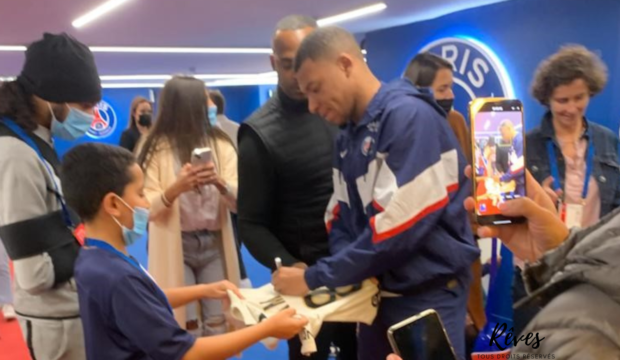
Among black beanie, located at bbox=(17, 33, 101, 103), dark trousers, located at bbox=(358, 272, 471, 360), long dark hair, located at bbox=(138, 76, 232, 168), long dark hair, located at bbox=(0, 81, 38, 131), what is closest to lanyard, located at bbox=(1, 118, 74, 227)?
long dark hair, located at bbox=(0, 81, 38, 131)

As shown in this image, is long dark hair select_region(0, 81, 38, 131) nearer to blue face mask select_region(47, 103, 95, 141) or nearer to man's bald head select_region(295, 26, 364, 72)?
blue face mask select_region(47, 103, 95, 141)

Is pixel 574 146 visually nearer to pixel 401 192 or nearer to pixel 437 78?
pixel 437 78

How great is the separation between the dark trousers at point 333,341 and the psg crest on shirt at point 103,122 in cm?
1050

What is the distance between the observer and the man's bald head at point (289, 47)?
183 centimetres

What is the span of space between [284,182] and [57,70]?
858 mm

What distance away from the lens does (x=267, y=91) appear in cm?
1343

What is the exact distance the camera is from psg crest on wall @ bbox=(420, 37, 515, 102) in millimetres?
4492

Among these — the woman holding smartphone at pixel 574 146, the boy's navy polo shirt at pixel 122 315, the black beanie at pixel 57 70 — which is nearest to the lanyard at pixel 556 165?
the woman holding smartphone at pixel 574 146

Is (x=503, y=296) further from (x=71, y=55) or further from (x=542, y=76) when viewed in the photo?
(x=71, y=55)

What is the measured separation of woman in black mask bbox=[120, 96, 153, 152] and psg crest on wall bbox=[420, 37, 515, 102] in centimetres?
290

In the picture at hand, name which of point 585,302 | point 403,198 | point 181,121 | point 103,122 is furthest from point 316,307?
point 103,122

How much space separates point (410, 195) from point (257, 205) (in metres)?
0.66

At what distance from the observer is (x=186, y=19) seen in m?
5.95

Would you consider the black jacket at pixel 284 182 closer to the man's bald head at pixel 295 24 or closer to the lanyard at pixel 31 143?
the man's bald head at pixel 295 24
